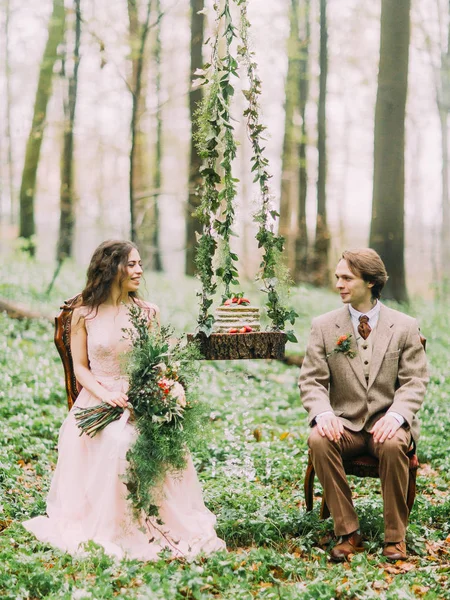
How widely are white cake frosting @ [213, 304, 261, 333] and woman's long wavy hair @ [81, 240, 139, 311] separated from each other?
705 mm

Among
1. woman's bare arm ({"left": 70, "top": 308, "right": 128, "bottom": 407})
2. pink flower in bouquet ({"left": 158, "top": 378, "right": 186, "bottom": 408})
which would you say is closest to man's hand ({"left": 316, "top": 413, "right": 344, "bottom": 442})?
pink flower in bouquet ({"left": 158, "top": 378, "right": 186, "bottom": 408})

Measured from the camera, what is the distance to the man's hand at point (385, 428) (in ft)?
14.2

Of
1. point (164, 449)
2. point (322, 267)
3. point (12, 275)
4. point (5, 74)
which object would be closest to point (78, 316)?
point (164, 449)

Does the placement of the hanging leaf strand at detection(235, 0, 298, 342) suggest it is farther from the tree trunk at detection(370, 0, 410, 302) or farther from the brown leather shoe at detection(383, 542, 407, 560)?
the tree trunk at detection(370, 0, 410, 302)

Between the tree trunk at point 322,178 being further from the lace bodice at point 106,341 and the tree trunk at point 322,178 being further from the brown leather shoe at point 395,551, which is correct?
the brown leather shoe at point 395,551

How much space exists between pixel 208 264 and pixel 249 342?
2.05ft

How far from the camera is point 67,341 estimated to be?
4844mm

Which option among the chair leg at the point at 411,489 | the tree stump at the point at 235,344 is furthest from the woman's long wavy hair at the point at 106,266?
the chair leg at the point at 411,489

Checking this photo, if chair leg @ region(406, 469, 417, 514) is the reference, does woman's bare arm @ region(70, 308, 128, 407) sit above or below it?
above

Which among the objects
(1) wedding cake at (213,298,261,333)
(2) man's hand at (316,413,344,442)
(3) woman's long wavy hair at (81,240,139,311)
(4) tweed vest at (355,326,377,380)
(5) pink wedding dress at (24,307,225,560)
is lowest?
(5) pink wedding dress at (24,307,225,560)

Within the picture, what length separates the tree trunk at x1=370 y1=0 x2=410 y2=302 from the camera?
939cm

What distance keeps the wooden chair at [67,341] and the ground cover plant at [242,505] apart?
801 mm

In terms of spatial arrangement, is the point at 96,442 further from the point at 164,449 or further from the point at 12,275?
the point at 12,275

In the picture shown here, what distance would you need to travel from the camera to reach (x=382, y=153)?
33.2 feet
